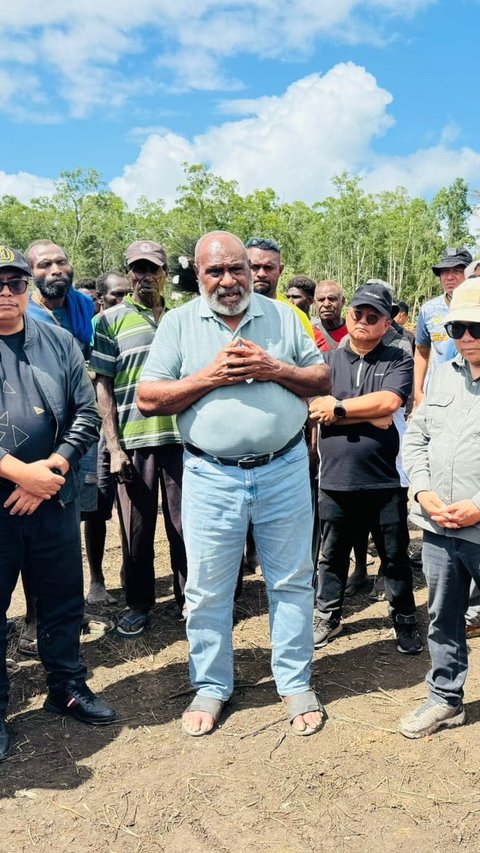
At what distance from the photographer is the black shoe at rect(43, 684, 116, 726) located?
3.51 meters

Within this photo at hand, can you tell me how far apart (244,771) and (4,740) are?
3.94 ft

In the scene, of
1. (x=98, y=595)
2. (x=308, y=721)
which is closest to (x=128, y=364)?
(x=98, y=595)

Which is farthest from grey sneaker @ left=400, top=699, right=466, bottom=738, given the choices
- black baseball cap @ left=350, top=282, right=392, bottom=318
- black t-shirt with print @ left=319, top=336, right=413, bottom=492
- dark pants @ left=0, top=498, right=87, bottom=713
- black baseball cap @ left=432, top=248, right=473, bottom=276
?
black baseball cap @ left=432, top=248, right=473, bottom=276

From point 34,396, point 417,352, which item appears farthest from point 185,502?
point 417,352


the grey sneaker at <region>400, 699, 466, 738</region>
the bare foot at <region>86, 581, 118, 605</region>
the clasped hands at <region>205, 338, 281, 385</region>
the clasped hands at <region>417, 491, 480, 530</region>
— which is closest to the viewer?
the clasped hands at <region>417, 491, 480, 530</region>

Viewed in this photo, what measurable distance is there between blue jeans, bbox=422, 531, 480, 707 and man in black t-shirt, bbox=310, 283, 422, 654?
826 mm

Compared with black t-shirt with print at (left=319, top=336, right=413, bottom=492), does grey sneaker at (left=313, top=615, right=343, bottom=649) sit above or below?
below

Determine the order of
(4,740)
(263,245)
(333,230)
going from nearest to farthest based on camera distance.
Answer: (4,740) → (263,245) → (333,230)

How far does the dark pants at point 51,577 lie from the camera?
3.29m

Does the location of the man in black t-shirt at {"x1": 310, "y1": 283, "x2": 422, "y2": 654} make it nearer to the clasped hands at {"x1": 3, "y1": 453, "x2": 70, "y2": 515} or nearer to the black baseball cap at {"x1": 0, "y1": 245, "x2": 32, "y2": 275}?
the clasped hands at {"x1": 3, "y1": 453, "x2": 70, "y2": 515}

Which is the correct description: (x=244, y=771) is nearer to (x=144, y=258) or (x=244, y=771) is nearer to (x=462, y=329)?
(x=462, y=329)

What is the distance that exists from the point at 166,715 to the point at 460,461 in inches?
81.3

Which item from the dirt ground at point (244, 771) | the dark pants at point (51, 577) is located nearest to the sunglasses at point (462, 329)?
the dirt ground at point (244, 771)

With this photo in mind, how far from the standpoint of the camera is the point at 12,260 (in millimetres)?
3166
